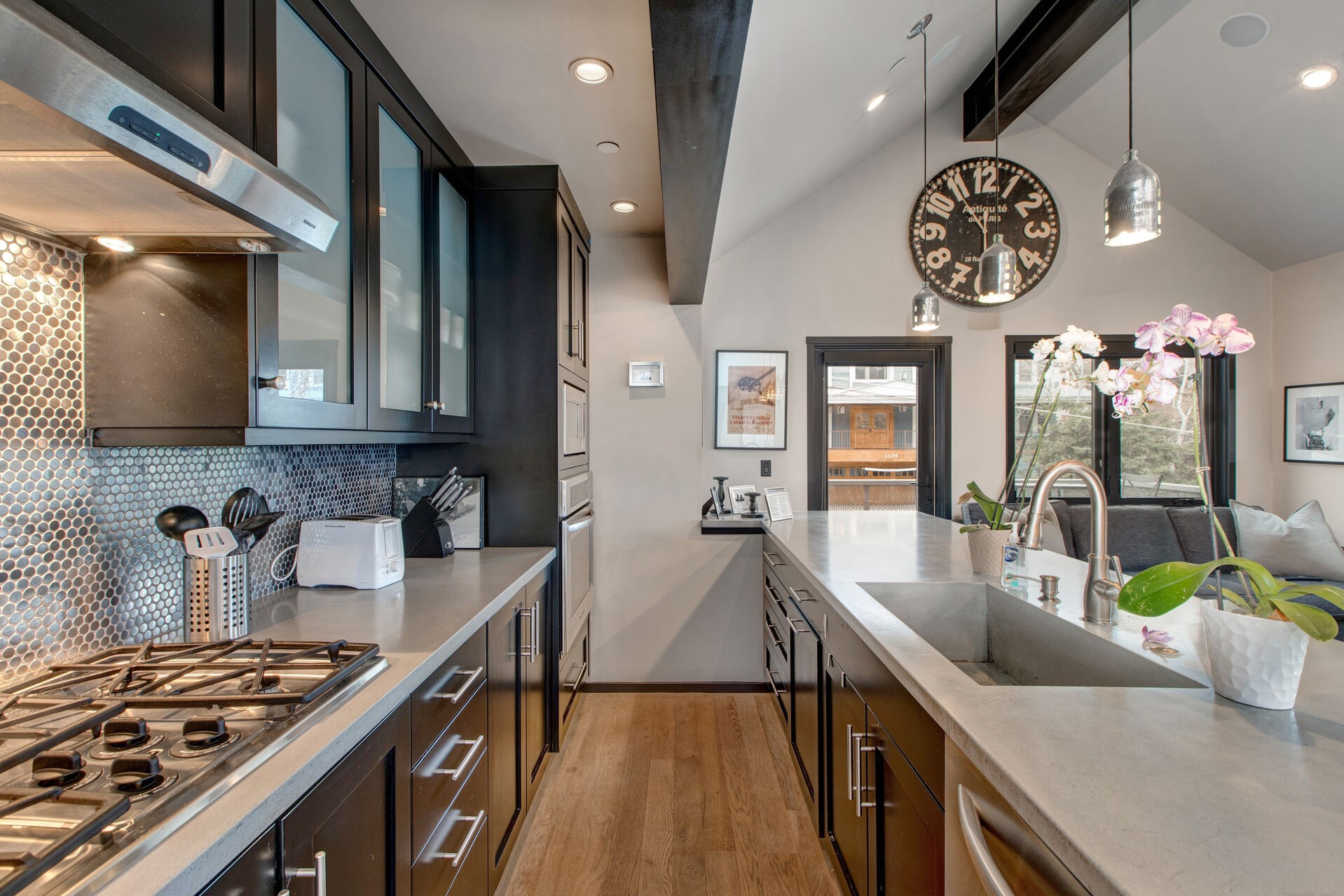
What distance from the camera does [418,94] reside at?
6.26 ft

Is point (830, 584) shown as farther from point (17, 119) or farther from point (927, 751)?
point (17, 119)

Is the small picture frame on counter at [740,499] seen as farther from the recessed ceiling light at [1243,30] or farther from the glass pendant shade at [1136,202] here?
the recessed ceiling light at [1243,30]

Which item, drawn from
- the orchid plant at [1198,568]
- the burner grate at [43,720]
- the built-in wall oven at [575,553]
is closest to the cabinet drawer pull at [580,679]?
the built-in wall oven at [575,553]

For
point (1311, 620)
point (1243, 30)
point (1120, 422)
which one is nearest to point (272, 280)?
point (1311, 620)

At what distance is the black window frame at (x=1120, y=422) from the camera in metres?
3.74

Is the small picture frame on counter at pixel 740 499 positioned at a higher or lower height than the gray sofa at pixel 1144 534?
higher

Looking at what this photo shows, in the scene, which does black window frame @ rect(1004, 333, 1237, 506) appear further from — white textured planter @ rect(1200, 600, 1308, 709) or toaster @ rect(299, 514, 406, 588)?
toaster @ rect(299, 514, 406, 588)

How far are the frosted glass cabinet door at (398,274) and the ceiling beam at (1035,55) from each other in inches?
110

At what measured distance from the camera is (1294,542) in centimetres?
338

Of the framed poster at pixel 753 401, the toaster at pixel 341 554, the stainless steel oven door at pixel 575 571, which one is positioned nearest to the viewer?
the toaster at pixel 341 554

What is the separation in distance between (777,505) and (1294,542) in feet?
9.63

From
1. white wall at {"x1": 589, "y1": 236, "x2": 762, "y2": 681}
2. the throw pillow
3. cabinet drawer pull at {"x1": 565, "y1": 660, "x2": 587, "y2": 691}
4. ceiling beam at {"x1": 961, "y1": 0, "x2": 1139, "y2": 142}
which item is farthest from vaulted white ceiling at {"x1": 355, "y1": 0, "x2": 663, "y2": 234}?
the throw pillow

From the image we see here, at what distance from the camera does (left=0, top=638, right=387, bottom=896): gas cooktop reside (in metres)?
0.61

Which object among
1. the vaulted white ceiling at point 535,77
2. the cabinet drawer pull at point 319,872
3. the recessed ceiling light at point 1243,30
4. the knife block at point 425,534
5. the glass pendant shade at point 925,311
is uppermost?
the recessed ceiling light at point 1243,30
